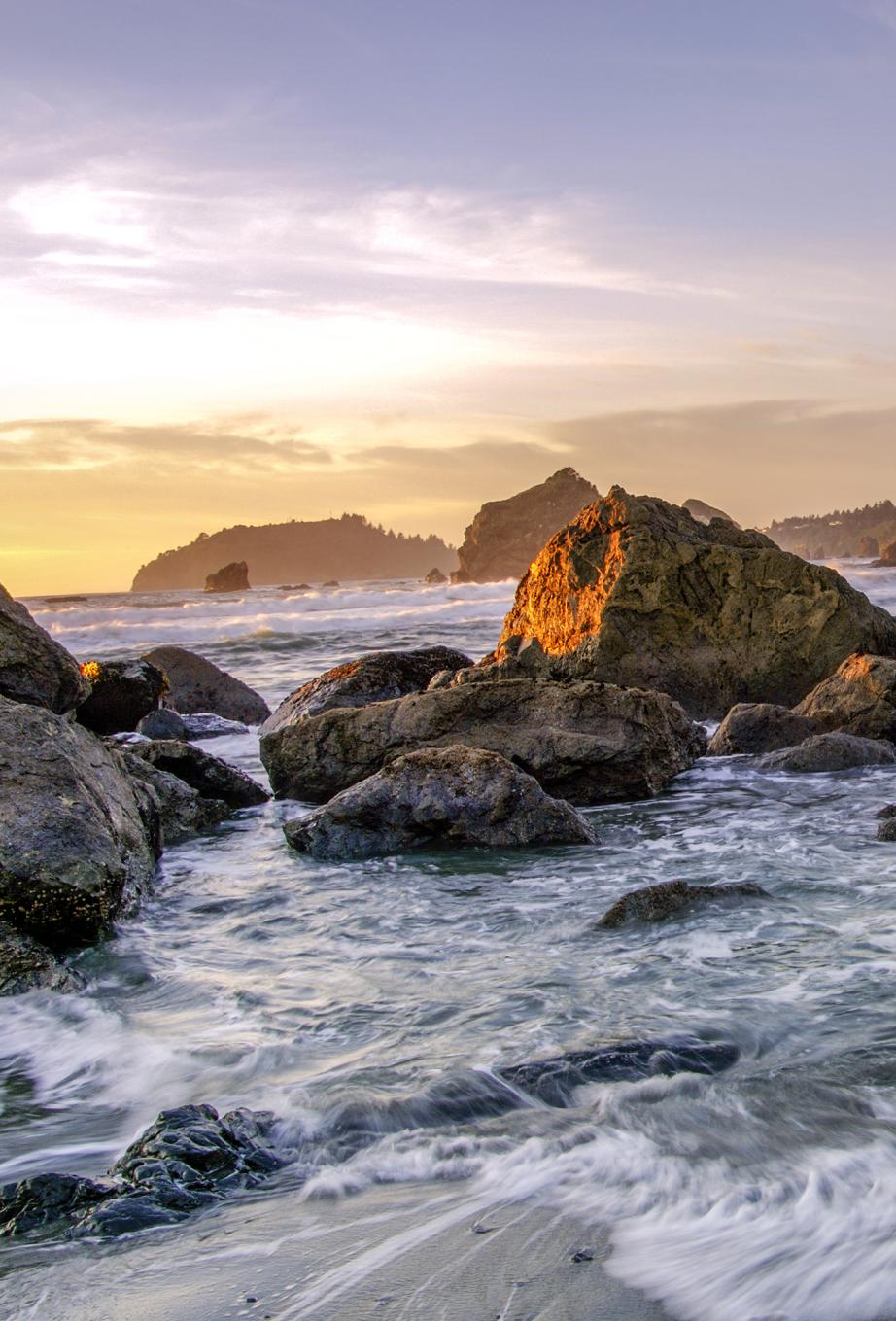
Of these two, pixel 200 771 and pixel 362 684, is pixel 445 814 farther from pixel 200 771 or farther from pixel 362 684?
pixel 362 684

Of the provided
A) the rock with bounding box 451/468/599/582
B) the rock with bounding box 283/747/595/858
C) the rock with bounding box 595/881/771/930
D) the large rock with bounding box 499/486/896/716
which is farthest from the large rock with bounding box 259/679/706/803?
the rock with bounding box 451/468/599/582

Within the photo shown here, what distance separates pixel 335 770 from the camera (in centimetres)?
Answer: 847

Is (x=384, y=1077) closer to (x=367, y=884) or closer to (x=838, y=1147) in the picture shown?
(x=838, y=1147)

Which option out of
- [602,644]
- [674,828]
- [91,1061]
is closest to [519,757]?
[674,828]

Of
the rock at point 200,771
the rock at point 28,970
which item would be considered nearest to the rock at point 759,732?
the rock at point 200,771

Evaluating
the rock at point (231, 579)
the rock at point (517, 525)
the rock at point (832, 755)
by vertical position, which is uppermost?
the rock at point (517, 525)

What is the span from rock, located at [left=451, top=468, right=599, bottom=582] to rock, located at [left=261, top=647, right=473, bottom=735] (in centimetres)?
10332

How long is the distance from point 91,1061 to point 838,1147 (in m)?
2.42

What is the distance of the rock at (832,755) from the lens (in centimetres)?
872

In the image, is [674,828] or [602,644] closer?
[674,828]

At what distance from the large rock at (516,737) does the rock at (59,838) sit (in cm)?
240

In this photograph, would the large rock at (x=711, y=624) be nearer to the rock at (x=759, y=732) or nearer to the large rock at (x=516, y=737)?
the rock at (x=759, y=732)

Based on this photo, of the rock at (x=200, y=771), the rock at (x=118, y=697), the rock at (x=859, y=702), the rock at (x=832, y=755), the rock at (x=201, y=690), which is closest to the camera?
the rock at (x=200, y=771)

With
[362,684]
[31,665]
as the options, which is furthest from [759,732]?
[31,665]
